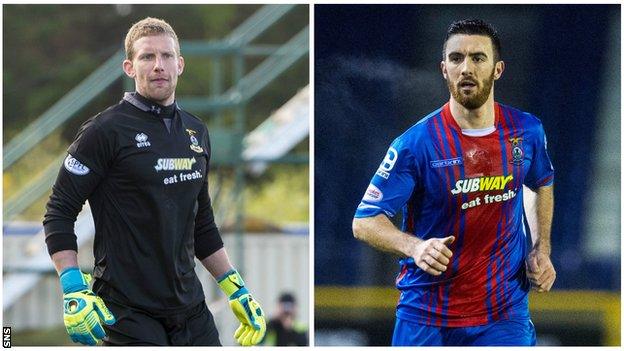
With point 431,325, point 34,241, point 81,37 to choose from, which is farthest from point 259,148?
point 81,37

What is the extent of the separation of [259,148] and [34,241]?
241 centimetres

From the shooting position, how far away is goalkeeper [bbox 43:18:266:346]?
6289 millimetres

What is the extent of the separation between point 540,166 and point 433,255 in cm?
89

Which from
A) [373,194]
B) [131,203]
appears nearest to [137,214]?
[131,203]

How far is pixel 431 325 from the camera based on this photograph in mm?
6910

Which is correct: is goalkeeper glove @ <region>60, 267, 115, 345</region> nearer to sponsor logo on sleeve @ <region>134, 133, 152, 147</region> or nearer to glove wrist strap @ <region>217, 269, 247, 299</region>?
sponsor logo on sleeve @ <region>134, 133, 152, 147</region>

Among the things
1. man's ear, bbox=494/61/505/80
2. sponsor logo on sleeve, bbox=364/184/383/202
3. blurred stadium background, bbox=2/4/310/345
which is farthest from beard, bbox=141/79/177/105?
blurred stadium background, bbox=2/4/310/345

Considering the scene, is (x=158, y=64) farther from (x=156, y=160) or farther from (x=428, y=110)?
(x=428, y=110)

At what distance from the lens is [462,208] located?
682cm

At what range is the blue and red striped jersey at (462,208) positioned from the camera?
6820 millimetres

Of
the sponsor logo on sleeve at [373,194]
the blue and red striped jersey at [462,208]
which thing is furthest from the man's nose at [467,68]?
the sponsor logo on sleeve at [373,194]

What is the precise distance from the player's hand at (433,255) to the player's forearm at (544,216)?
2.21 feet

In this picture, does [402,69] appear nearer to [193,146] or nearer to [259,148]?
[193,146]

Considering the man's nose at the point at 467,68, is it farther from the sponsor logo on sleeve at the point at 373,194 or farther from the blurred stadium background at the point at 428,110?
the sponsor logo on sleeve at the point at 373,194
